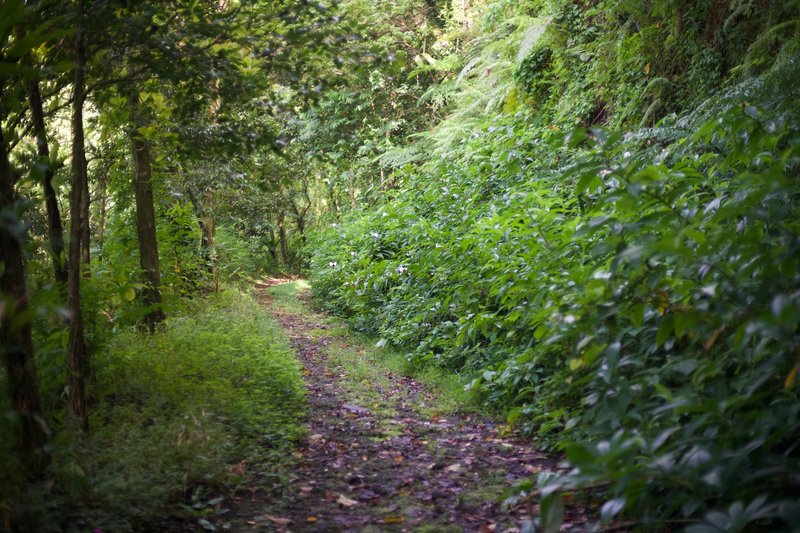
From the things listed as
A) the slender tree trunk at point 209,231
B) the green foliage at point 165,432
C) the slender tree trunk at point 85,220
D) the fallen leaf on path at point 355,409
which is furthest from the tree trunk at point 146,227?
the slender tree trunk at point 209,231

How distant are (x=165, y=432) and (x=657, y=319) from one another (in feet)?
10.7

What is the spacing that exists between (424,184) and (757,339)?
9.09 metres

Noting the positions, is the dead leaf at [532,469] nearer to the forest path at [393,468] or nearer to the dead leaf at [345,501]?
the forest path at [393,468]

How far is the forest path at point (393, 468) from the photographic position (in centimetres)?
342

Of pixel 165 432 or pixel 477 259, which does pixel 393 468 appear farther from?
pixel 477 259

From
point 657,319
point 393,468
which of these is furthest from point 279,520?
point 657,319

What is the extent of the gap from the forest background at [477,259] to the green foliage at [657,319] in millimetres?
23

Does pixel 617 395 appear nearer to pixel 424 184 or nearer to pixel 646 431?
pixel 646 431

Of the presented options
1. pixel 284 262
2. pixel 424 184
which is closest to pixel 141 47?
pixel 424 184

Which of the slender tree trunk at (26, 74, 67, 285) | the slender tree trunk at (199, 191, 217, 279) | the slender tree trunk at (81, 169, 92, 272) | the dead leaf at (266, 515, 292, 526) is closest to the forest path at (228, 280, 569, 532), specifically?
the dead leaf at (266, 515, 292, 526)

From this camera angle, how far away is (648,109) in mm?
7926

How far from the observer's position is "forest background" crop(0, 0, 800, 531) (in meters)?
2.39

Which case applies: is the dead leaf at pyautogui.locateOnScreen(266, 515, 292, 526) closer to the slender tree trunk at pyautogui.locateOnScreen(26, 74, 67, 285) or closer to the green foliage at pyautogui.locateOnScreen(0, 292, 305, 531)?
the green foliage at pyautogui.locateOnScreen(0, 292, 305, 531)

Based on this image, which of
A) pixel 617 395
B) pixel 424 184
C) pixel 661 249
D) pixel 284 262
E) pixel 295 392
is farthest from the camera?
pixel 284 262
